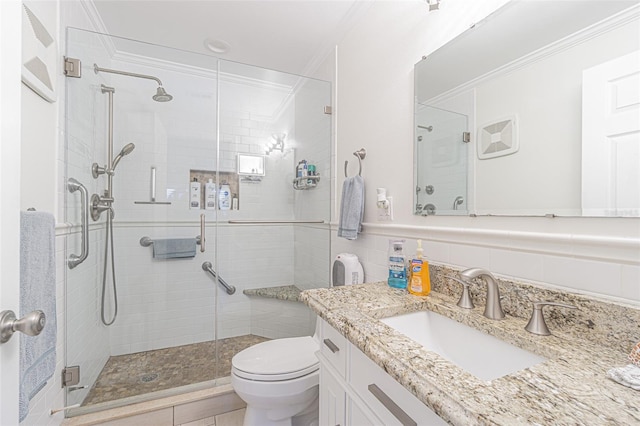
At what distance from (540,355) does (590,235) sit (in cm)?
34

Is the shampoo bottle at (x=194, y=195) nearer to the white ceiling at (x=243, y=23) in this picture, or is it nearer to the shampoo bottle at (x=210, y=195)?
the shampoo bottle at (x=210, y=195)

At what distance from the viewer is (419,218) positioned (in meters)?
1.26

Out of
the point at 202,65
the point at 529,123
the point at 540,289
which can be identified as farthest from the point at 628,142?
the point at 202,65

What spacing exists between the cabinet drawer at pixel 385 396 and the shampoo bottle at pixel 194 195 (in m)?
1.64

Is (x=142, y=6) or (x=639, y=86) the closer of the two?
(x=639, y=86)

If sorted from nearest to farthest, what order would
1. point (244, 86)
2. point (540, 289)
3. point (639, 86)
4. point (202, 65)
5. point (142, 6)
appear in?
point (639, 86) → point (540, 289) → point (142, 6) → point (202, 65) → point (244, 86)

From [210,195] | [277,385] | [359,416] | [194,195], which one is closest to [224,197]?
[210,195]

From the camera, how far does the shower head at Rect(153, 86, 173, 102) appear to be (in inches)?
76.8

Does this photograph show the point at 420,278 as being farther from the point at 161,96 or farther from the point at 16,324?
the point at 161,96

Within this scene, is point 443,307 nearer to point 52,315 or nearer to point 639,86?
point 639,86

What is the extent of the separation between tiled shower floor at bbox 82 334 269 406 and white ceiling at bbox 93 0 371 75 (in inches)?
88.2

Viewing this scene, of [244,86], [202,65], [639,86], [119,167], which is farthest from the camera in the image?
[244,86]

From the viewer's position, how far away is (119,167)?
6.00 feet

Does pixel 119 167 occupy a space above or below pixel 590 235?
above
